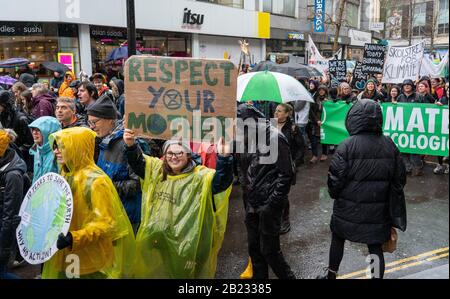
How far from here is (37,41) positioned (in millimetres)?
17625

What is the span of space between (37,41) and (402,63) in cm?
1278

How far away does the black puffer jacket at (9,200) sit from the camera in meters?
3.94

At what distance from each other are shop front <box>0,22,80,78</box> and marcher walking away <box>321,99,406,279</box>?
15.2 metres

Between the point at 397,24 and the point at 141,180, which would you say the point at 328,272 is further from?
the point at 397,24

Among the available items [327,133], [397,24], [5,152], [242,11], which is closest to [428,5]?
[397,24]

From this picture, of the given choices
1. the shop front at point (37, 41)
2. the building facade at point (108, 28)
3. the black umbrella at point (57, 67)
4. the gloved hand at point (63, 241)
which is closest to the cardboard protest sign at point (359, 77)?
the black umbrella at point (57, 67)

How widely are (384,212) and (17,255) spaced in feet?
12.9

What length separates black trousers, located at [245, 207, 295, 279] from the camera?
4.32 meters

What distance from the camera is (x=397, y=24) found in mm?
30250

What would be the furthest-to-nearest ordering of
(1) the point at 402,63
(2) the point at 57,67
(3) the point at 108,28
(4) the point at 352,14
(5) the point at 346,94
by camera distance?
(4) the point at 352,14, (3) the point at 108,28, (2) the point at 57,67, (1) the point at 402,63, (5) the point at 346,94

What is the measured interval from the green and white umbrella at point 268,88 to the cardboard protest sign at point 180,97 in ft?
7.57

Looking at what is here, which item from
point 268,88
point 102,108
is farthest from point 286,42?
point 102,108

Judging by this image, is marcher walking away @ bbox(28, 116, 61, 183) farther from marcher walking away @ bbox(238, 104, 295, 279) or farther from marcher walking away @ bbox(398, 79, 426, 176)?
marcher walking away @ bbox(398, 79, 426, 176)

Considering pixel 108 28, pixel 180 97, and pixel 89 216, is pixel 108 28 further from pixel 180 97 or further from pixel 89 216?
pixel 89 216
